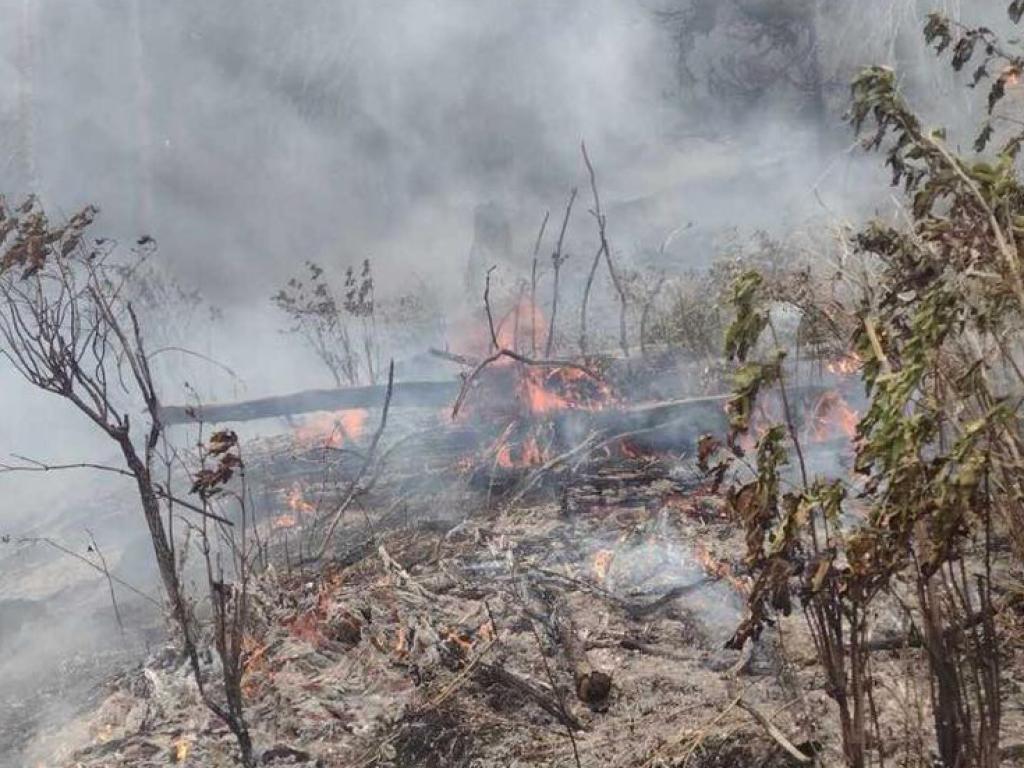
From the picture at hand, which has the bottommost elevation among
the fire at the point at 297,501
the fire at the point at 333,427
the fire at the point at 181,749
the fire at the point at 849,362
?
the fire at the point at 181,749

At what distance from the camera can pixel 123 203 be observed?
23.1 m

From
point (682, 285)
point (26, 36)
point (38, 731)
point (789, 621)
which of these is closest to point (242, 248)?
point (26, 36)

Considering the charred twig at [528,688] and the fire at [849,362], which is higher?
the fire at [849,362]

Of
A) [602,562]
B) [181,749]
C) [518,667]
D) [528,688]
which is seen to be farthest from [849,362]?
[181,749]

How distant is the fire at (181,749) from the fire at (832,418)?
502 cm

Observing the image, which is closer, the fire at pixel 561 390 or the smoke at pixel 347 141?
the fire at pixel 561 390

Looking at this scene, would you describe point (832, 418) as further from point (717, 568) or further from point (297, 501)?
point (297, 501)

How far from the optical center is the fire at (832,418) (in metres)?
6.23

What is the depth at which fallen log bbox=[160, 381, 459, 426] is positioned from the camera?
8.20 metres

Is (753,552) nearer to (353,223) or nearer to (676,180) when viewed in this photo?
(676,180)

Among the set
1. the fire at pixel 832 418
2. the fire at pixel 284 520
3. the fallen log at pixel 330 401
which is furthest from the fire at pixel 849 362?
the fire at pixel 284 520

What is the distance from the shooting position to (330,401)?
28.0ft

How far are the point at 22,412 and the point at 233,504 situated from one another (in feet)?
40.5

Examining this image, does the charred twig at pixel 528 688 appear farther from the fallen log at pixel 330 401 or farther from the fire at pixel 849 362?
the fallen log at pixel 330 401
